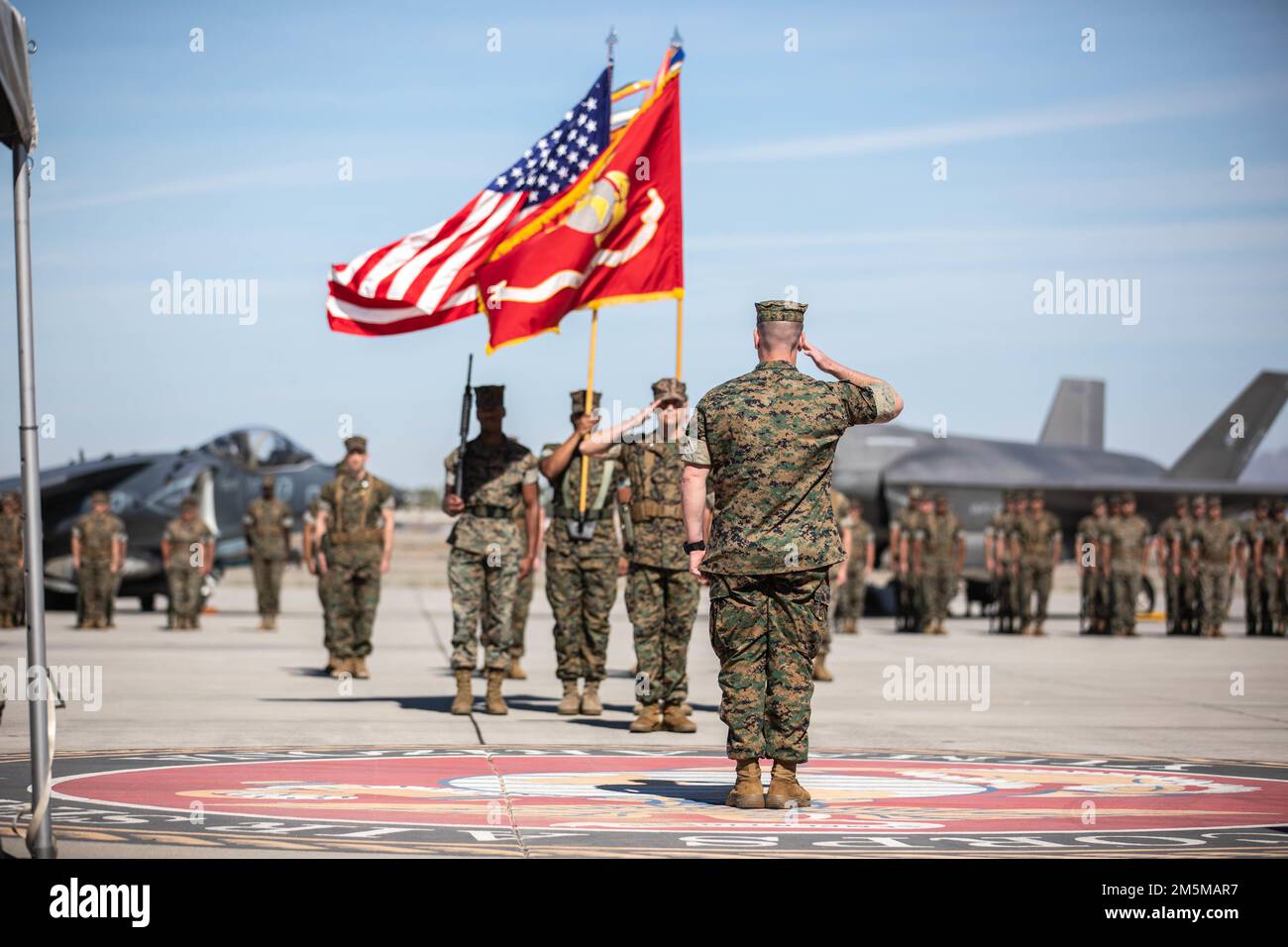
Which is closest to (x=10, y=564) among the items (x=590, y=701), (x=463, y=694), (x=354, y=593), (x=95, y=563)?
(x=95, y=563)

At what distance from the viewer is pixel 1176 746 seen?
9.48 metres

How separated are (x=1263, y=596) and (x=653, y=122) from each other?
1549cm

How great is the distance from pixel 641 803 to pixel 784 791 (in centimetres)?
61

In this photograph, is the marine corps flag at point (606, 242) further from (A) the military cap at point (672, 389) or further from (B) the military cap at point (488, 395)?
(A) the military cap at point (672, 389)

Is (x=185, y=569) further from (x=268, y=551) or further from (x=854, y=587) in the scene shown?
(x=854, y=587)

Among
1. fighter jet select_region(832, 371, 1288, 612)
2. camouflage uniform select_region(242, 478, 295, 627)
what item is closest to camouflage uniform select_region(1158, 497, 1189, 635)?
fighter jet select_region(832, 371, 1288, 612)

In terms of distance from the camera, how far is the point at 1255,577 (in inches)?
909

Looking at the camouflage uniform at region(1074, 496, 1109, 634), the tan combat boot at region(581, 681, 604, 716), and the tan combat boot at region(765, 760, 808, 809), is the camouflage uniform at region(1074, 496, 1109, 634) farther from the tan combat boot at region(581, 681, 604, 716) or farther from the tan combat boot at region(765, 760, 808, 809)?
the tan combat boot at region(765, 760, 808, 809)

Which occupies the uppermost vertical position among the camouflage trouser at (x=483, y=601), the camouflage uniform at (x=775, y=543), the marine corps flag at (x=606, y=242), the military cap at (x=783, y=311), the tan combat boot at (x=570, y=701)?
the marine corps flag at (x=606, y=242)

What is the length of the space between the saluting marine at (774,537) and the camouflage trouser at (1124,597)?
1746 cm

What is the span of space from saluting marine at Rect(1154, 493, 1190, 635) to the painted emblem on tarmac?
1552 centimetres

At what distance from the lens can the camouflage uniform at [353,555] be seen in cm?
1396

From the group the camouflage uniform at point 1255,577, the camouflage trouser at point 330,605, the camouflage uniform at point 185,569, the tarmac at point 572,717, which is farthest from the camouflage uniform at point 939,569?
the camouflage trouser at point 330,605

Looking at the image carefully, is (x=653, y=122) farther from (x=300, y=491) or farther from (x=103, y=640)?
(x=300, y=491)
